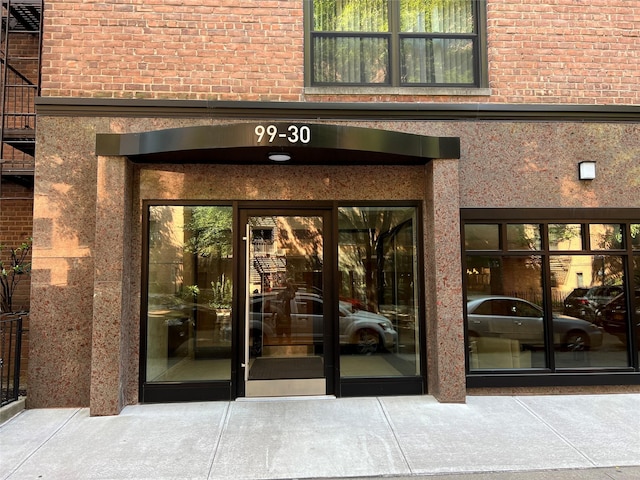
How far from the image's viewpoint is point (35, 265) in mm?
5418

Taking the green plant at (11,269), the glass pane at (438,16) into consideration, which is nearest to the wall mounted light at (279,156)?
the glass pane at (438,16)

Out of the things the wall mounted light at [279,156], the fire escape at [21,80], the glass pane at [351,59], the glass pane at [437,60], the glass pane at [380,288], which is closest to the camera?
the wall mounted light at [279,156]

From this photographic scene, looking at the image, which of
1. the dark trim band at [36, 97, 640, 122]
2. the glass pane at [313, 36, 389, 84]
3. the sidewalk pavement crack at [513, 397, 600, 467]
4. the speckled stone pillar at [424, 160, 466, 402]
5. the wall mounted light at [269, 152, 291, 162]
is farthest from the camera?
the glass pane at [313, 36, 389, 84]

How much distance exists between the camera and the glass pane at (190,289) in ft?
18.8

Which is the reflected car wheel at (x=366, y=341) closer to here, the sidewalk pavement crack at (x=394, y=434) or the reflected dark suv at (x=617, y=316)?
the sidewalk pavement crack at (x=394, y=434)

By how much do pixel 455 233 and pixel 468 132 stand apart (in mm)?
1522

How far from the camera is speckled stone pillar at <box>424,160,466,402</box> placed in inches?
215

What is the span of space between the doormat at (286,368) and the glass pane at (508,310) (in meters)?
2.29

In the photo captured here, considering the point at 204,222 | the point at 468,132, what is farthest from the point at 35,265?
the point at 468,132

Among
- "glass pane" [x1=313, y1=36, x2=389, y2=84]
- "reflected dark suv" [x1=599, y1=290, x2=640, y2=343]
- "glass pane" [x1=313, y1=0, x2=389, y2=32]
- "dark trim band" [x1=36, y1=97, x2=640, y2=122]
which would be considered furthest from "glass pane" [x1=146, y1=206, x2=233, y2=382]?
"reflected dark suv" [x1=599, y1=290, x2=640, y2=343]

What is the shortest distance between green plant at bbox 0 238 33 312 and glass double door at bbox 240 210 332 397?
3.14m

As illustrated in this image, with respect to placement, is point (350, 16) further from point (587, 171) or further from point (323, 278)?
point (587, 171)

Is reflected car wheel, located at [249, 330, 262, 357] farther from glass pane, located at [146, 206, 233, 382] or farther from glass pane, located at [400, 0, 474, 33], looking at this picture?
glass pane, located at [400, 0, 474, 33]

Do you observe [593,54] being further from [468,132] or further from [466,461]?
[466,461]
